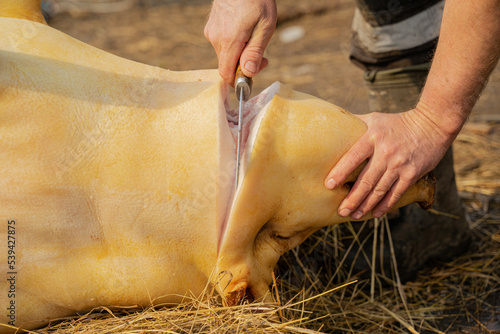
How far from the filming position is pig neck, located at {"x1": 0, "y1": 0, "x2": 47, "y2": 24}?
1516mm

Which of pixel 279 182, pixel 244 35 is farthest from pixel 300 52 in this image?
pixel 279 182

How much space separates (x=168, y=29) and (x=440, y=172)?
4.59 m

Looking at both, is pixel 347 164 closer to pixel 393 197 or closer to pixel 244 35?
pixel 393 197

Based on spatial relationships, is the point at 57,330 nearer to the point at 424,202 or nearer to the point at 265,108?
the point at 265,108

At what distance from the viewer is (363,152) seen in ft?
4.51

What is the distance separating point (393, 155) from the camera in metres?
1.42

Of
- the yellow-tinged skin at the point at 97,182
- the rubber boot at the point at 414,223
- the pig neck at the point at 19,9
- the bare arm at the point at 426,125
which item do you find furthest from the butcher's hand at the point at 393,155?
the pig neck at the point at 19,9

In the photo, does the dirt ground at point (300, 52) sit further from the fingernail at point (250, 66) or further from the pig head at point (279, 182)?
the fingernail at point (250, 66)

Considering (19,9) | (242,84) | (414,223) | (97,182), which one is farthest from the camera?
(414,223)

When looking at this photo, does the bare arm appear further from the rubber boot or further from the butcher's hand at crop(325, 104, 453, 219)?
the rubber boot

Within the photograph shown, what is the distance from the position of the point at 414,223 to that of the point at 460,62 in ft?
3.11

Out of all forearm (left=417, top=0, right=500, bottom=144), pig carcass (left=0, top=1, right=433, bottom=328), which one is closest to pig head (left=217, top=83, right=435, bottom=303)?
pig carcass (left=0, top=1, right=433, bottom=328)

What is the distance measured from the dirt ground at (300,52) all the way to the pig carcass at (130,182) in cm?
166

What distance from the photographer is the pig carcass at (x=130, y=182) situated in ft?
4.20
